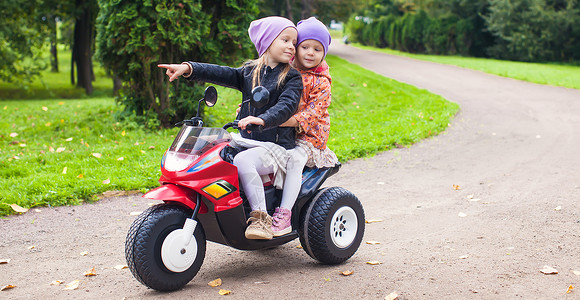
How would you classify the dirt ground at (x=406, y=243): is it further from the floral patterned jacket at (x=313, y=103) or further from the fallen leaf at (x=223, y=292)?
the floral patterned jacket at (x=313, y=103)

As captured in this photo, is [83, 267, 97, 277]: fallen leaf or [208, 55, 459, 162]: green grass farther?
[208, 55, 459, 162]: green grass

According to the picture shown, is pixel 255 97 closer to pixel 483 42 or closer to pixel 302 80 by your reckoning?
pixel 302 80

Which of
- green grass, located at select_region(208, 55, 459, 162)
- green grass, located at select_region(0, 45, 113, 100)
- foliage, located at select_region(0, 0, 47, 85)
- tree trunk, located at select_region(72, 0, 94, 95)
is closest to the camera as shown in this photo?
green grass, located at select_region(208, 55, 459, 162)

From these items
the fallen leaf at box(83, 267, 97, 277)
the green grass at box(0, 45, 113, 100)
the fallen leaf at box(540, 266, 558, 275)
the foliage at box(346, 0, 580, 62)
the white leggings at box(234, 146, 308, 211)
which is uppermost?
the foliage at box(346, 0, 580, 62)

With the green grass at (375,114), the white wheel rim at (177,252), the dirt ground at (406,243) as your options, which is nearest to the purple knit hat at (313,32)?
the white wheel rim at (177,252)

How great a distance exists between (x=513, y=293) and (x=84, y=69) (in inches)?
917

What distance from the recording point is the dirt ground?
3762mm

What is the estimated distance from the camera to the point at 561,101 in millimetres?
14383

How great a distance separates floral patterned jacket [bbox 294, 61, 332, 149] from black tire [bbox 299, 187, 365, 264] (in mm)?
463

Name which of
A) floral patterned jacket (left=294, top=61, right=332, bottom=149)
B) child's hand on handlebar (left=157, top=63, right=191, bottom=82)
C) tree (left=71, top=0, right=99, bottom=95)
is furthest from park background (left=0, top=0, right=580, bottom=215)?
tree (left=71, top=0, right=99, bottom=95)

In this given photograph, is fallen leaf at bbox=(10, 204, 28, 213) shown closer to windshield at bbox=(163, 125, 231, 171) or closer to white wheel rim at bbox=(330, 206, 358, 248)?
windshield at bbox=(163, 125, 231, 171)

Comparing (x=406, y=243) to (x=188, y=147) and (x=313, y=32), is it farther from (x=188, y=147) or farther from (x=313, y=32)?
(x=188, y=147)

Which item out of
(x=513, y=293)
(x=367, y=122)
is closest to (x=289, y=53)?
(x=513, y=293)

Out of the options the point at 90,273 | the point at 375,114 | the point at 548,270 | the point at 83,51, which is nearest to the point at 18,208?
the point at 90,273
